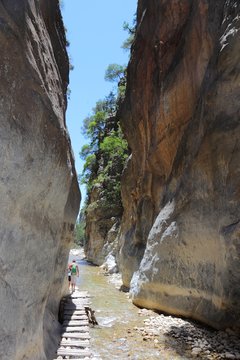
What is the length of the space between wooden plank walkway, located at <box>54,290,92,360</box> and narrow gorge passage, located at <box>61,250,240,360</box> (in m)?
0.53

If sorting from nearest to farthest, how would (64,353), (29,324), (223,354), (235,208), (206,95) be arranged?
(29,324) < (64,353) < (223,354) < (235,208) < (206,95)

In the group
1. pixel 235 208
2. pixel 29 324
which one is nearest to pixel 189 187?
pixel 235 208

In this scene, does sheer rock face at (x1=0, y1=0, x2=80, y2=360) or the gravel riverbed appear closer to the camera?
sheer rock face at (x1=0, y1=0, x2=80, y2=360)

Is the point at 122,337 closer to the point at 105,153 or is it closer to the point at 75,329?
the point at 75,329

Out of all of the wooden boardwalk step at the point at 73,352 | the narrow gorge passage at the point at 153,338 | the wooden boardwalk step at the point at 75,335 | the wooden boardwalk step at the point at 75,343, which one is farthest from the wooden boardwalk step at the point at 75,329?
the wooden boardwalk step at the point at 73,352

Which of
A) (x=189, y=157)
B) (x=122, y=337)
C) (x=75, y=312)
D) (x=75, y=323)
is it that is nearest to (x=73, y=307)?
(x=75, y=312)

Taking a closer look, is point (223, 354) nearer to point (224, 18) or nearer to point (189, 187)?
point (189, 187)

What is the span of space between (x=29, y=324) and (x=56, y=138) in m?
2.65

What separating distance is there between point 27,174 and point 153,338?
6484mm

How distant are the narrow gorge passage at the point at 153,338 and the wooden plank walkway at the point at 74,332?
534 millimetres

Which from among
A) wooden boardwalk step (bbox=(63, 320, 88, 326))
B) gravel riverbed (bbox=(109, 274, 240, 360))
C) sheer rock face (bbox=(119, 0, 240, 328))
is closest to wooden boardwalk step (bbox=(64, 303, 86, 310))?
wooden boardwalk step (bbox=(63, 320, 88, 326))

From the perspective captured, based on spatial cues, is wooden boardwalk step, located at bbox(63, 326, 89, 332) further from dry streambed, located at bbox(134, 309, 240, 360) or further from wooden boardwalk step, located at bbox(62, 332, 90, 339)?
dry streambed, located at bbox(134, 309, 240, 360)

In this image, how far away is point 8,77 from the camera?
12.9 ft

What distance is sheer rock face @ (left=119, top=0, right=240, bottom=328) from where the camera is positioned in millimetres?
8867
